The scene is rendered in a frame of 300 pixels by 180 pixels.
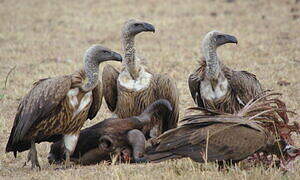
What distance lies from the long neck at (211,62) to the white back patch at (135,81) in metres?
0.76

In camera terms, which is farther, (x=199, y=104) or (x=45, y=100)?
(x=199, y=104)

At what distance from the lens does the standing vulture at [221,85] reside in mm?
7699

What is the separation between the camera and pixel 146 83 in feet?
25.7

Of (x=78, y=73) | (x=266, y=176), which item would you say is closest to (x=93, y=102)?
(x=78, y=73)

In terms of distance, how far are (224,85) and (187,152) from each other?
2.27 meters

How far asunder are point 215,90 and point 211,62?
356mm

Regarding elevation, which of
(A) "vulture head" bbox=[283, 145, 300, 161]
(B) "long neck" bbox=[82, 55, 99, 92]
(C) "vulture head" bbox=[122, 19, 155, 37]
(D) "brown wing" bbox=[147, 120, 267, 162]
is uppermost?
(C) "vulture head" bbox=[122, 19, 155, 37]

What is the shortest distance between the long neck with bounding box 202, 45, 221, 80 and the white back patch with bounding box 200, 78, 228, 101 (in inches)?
4.4

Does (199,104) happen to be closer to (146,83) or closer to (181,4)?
(146,83)

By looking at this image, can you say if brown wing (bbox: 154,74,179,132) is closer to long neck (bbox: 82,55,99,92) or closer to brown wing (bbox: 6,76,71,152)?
long neck (bbox: 82,55,99,92)

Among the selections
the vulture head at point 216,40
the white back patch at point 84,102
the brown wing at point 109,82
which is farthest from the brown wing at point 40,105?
the vulture head at point 216,40

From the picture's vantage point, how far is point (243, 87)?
25.2ft

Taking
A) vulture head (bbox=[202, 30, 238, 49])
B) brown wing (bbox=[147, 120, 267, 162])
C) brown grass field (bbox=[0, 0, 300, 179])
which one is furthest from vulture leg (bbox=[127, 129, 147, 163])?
vulture head (bbox=[202, 30, 238, 49])

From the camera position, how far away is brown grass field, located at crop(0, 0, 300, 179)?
6199mm
